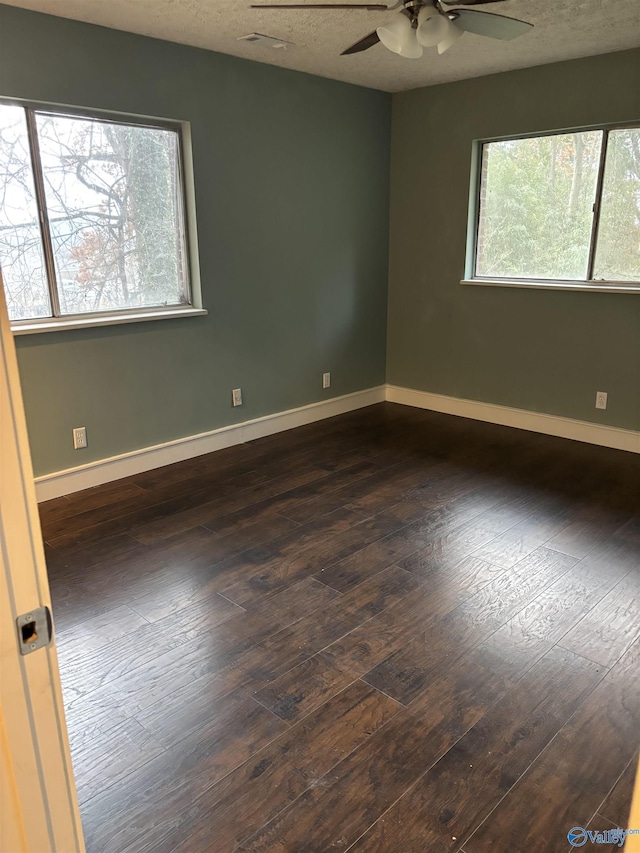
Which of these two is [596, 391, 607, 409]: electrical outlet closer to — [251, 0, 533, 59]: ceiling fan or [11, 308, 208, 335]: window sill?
[251, 0, 533, 59]: ceiling fan

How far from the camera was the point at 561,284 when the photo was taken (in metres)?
4.44

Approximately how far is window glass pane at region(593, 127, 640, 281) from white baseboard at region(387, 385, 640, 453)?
1075 mm

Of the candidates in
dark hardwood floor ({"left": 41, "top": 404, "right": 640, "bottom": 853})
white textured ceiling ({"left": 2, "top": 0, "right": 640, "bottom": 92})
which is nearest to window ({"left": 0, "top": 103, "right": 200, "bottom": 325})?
white textured ceiling ({"left": 2, "top": 0, "right": 640, "bottom": 92})

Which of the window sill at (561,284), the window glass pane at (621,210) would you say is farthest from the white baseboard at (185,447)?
the window glass pane at (621,210)

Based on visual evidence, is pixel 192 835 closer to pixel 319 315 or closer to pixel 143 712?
pixel 143 712

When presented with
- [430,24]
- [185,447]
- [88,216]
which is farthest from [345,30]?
[185,447]

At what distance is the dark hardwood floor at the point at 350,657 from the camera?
1.66 m

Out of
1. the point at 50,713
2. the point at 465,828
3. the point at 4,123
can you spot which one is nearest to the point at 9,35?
the point at 4,123

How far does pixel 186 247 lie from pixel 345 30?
61.5 inches

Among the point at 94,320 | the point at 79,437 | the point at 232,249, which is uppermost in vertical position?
the point at 232,249

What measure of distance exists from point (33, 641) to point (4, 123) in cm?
317

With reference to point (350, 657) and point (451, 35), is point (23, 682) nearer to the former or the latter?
point (350, 657)

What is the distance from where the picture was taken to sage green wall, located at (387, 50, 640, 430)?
13.6ft

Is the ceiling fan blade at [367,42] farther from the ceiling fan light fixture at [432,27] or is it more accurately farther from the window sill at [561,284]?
the window sill at [561,284]
